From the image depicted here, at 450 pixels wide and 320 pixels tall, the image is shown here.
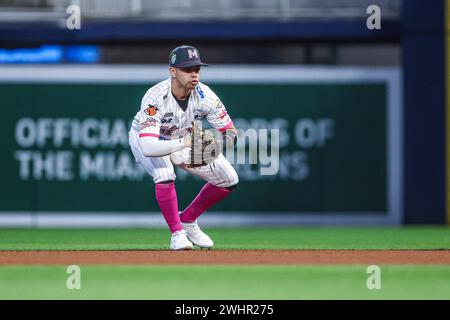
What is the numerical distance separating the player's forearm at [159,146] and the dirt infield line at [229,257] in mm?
982

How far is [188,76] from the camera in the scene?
35.8 feet

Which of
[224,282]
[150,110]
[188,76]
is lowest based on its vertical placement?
[224,282]

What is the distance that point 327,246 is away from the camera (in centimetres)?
1246

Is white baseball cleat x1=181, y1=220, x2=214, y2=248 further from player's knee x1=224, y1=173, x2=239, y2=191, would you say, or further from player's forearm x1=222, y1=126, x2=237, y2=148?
player's forearm x1=222, y1=126, x2=237, y2=148

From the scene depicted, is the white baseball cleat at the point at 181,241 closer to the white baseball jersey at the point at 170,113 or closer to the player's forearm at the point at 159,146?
the player's forearm at the point at 159,146

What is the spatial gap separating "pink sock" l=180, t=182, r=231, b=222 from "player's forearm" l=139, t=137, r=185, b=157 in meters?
0.83

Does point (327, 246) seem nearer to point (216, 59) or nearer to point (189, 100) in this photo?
point (189, 100)

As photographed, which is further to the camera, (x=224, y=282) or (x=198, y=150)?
(x=198, y=150)

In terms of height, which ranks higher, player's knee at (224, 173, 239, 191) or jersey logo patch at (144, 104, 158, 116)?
jersey logo patch at (144, 104, 158, 116)

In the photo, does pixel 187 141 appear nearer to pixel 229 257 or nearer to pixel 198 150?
pixel 198 150

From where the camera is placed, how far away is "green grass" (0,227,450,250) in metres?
12.4

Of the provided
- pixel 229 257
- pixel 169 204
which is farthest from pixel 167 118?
pixel 229 257

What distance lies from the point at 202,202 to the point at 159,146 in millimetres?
961

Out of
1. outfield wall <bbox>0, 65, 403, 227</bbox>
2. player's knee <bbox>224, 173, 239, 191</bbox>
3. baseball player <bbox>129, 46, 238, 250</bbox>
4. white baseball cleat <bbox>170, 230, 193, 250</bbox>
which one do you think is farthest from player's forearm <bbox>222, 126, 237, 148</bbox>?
outfield wall <bbox>0, 65, 403, 227</bbox>
